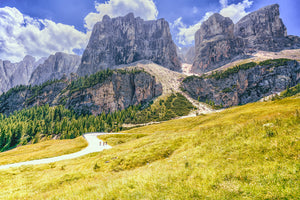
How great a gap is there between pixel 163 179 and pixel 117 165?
13.0 metres

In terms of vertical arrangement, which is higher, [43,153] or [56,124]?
[56,124]

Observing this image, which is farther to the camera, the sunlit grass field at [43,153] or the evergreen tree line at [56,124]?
the evergreen tree line at [56,124]

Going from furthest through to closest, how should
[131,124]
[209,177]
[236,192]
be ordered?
[131,124] < [209,177] < [236,192]

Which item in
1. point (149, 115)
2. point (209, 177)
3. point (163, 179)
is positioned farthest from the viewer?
point (149, 115)

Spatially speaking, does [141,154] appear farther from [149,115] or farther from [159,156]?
[149,115]

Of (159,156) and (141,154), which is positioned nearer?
(159,156)

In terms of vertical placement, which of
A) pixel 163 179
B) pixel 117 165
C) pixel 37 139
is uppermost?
pixel 163 179

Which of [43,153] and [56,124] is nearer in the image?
[43,153]

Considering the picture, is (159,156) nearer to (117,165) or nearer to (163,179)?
(117,165)

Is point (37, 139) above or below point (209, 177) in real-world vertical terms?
below

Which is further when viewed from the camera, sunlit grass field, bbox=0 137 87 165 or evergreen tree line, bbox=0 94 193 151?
evergreen tree line, bbox=0 94 193 151

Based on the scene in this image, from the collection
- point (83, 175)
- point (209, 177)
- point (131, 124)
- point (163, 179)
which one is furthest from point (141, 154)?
point (131, 124)

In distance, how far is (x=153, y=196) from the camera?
21.4 feet

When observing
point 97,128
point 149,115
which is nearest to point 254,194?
point 97,128
